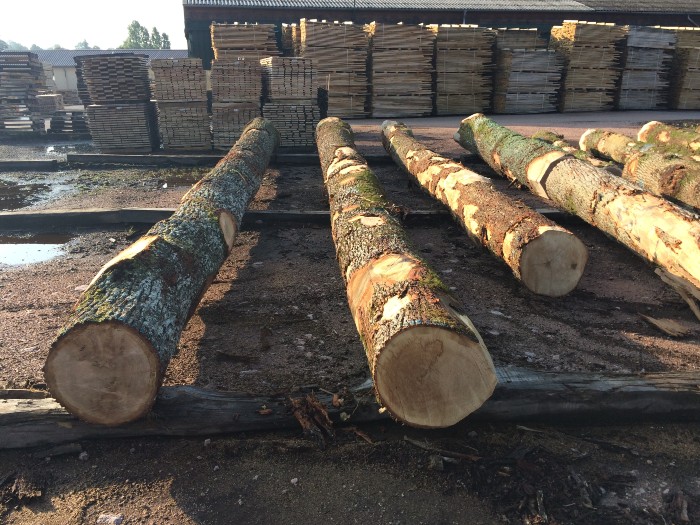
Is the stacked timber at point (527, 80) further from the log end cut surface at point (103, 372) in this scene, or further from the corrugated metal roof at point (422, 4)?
the log end cut surface at point (103, 372)

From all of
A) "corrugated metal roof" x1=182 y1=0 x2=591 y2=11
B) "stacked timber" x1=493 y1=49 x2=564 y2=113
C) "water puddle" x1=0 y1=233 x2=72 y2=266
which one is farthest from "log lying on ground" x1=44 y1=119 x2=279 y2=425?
"corrugated metal roof" x1=182 y1=0 x2=591 y2=11

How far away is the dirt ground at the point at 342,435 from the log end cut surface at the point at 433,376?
378 millimetres

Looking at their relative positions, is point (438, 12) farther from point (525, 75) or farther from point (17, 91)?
point (17, 91)

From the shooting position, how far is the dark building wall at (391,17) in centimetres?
1830

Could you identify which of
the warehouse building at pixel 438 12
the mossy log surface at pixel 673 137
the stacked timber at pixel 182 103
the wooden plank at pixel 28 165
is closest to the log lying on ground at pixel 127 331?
the mossy log surface at pixel 673 137

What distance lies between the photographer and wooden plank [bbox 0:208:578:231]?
625 centimetres

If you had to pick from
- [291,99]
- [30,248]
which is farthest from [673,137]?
[30,248]

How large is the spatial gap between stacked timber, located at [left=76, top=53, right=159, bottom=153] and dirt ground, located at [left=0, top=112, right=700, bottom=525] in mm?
5916

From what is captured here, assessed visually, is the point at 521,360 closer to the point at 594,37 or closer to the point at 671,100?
the point at 594,37

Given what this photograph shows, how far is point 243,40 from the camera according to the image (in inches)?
550

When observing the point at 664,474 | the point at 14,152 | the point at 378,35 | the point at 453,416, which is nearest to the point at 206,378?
the point at 453,416

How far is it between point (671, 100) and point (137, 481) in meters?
19.4

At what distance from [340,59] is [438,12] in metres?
7.41

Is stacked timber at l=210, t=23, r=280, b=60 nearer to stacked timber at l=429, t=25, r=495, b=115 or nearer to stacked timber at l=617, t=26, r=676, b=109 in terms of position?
stacked timber at l=429, t=25, r=495, b=115
